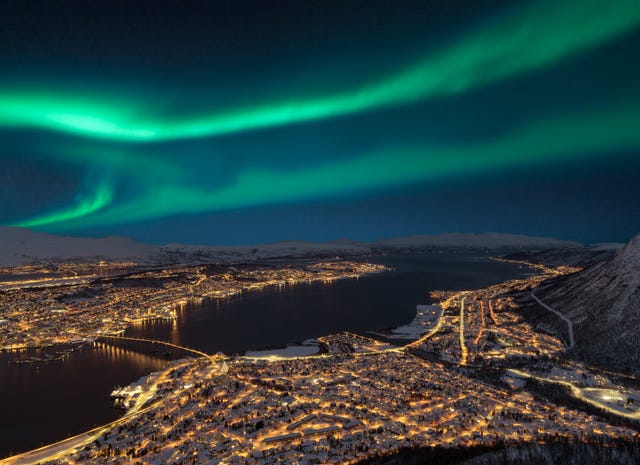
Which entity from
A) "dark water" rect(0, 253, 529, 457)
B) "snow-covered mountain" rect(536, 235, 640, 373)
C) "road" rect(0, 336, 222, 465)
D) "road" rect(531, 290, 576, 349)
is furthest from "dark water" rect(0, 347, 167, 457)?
"road" rect(531, 290, 576, 349)

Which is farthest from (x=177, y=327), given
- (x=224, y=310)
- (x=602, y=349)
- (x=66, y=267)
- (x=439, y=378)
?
(x=66, y=267)

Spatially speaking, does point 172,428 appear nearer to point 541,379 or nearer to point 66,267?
point 541,379

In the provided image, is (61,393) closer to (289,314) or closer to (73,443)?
(73,443)

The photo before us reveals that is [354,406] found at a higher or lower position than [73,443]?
higher

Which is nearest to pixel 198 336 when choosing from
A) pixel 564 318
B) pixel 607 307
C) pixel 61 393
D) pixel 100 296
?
pixel 61 393

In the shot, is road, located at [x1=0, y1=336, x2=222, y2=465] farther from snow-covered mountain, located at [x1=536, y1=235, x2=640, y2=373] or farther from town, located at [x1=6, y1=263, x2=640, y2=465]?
snow-covered mountain, located at [x1=536, y1=235, x2=640, y2=373]

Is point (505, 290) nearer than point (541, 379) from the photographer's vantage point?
No
